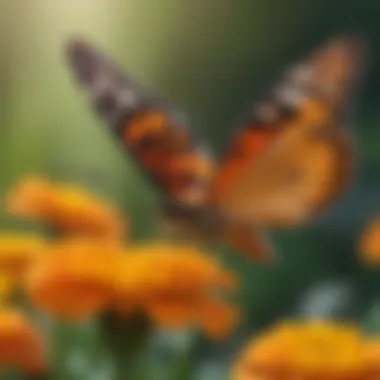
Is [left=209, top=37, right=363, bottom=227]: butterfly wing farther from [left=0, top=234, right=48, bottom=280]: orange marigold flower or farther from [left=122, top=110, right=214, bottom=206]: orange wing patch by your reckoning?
[left=0, top=234, right=48, bottom=280]: orange marigold flower

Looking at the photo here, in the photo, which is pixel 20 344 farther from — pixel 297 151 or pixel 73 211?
pixel 297 151

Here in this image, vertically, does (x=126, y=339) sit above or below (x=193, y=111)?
below

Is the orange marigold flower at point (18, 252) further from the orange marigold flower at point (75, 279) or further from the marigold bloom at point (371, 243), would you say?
the marigold bloom at point (371, 243)

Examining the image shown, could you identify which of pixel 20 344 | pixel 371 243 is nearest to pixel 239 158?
pixel 371 243

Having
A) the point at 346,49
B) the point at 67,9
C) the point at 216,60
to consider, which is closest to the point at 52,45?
the point at 67,9

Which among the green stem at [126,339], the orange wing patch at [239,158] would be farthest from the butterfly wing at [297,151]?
the green stem at [126,339]

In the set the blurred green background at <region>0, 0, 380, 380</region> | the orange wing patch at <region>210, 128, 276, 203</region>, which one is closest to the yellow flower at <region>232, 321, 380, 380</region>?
the blurred green background at <region>0, 0, 380, 380</region>
